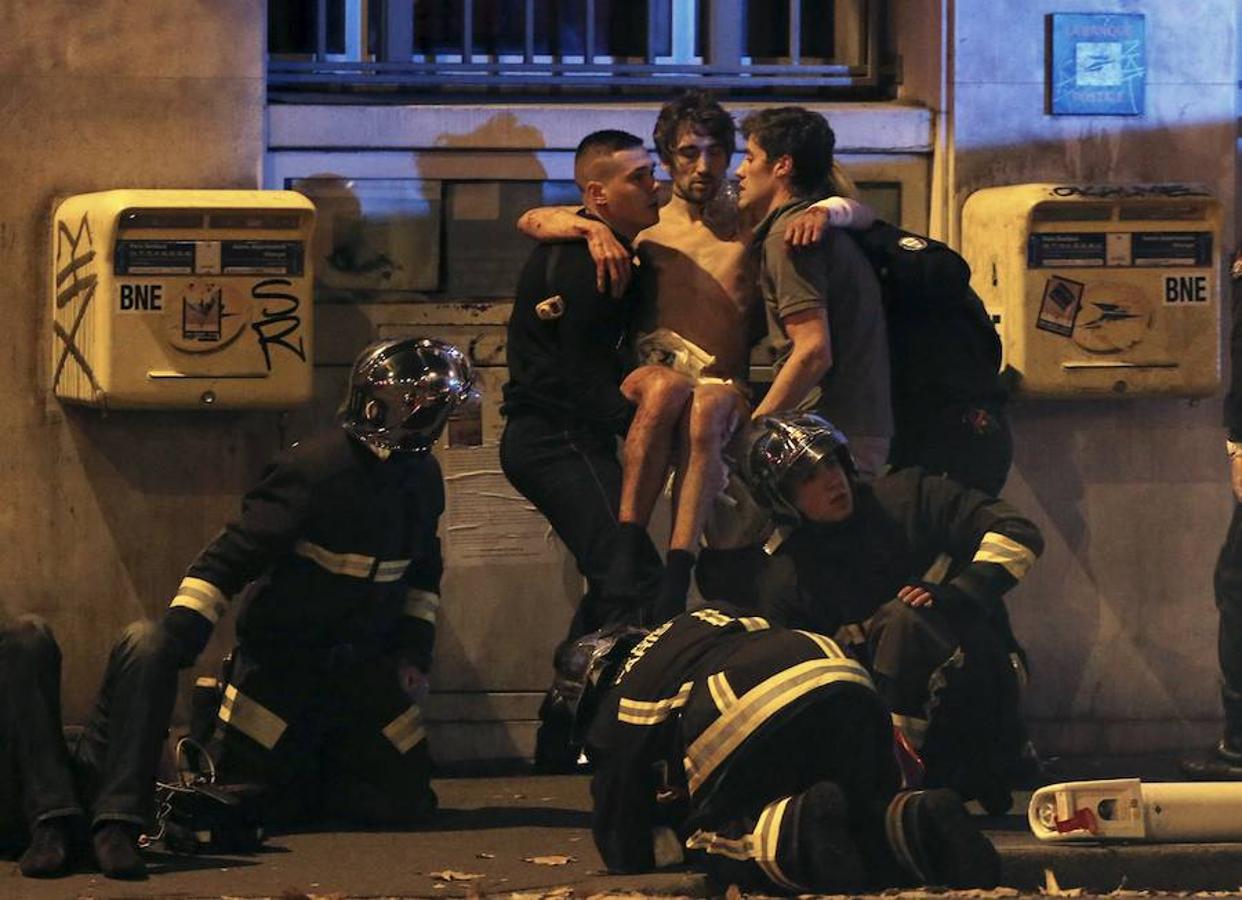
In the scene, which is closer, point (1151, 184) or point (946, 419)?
point (946, 419)

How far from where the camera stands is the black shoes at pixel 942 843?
7379mm

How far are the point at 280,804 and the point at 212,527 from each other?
1359 millimetres

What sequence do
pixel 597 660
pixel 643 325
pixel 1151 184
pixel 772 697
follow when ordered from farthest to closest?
pixel 1151 184 < pixel 643 325 < pixel 597 660 < pixel 772 697

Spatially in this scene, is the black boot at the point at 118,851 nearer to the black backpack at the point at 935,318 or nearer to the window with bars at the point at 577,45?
the black backpack at the point at 935,318

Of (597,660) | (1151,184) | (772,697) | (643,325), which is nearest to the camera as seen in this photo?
(772,697)

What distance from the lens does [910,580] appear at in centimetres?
866

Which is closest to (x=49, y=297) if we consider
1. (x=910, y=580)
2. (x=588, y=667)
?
(x=588, y=667)

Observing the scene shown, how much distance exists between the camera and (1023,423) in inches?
396

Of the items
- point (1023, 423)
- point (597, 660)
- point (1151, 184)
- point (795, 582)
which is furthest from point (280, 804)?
point (1151, 184)

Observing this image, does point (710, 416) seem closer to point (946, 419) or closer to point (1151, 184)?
point (946, 419)

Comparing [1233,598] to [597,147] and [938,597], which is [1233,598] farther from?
[597,147]

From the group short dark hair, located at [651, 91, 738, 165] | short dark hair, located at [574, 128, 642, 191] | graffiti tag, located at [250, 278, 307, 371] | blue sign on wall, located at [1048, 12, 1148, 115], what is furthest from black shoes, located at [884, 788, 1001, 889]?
blue sign on wall, located at [1048, 12, 1148, 115]

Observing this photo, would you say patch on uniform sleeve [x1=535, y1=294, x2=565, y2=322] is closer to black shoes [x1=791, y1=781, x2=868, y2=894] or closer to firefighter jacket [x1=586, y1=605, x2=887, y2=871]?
firefighter jacket [x1=586, y1=605, x2=887, y2=871]

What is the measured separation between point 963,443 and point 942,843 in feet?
6.84
